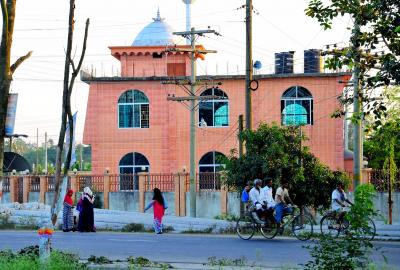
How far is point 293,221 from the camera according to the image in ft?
72.3

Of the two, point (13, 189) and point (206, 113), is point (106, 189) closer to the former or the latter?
point (13, 189)

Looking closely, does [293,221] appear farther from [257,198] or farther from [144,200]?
[144,200]

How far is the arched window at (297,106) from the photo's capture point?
51.0 m

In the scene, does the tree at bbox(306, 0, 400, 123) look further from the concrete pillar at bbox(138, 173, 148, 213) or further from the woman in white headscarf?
the concrete pillar at bbox(138, 173, 148, 213)

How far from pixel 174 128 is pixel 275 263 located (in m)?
37.1

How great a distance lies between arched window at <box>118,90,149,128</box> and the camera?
5312cm

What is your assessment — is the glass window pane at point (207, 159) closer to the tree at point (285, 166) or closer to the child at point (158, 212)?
the tree at point (285, 166)

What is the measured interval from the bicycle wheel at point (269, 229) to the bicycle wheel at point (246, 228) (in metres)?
0.28

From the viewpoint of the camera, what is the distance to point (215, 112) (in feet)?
172

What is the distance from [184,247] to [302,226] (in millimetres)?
3811

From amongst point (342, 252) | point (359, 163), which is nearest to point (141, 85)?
point (359, 163)

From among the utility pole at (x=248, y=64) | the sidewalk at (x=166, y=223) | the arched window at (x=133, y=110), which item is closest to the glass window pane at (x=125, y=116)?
the arched window at (x=133, y=110)

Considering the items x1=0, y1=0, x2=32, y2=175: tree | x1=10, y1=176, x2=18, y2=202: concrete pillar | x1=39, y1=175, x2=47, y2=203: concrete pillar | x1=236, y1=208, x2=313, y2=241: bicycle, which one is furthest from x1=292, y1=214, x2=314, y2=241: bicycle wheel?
x1=10, y1=176, x2=18, y2=202: concrete pillar

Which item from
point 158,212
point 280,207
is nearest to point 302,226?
point 280,207
